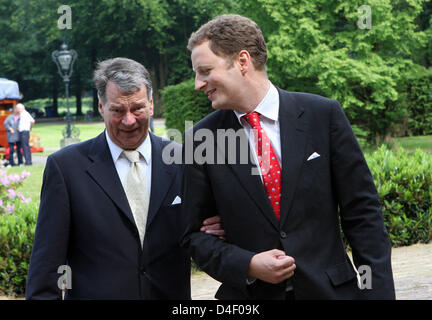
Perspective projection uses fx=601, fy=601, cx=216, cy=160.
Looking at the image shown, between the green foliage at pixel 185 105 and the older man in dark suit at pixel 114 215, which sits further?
the green foliage at pixel 185 105

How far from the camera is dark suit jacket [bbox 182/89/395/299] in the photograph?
256cm

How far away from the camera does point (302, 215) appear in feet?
8.42

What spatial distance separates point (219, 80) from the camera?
261cm

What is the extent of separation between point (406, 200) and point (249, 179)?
5635 mm

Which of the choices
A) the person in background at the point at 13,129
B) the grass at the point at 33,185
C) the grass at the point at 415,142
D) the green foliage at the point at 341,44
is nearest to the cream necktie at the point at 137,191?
the grass at the point at 33,185

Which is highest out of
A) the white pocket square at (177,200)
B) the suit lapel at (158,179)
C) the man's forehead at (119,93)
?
the man's forehead at (119,93)

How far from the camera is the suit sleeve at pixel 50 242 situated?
2.81 meters

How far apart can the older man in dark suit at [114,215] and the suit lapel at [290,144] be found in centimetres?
55

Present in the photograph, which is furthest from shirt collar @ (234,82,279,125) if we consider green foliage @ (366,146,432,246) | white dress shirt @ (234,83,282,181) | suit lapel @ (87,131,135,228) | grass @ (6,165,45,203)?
grass @ (6,165,45,203)

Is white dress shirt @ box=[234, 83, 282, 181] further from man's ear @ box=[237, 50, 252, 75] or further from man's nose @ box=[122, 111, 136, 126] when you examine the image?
man's nose @ box=[122, 111, 136, 126]

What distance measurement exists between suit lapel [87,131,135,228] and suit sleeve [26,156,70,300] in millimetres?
173

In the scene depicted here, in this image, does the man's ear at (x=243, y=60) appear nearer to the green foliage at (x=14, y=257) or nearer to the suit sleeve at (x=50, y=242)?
the suit sleeve at (x=50, y=242)

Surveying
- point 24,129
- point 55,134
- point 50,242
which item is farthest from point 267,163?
point 55,134

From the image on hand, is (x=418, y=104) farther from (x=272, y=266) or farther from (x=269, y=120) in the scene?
(x=272, y=266)
